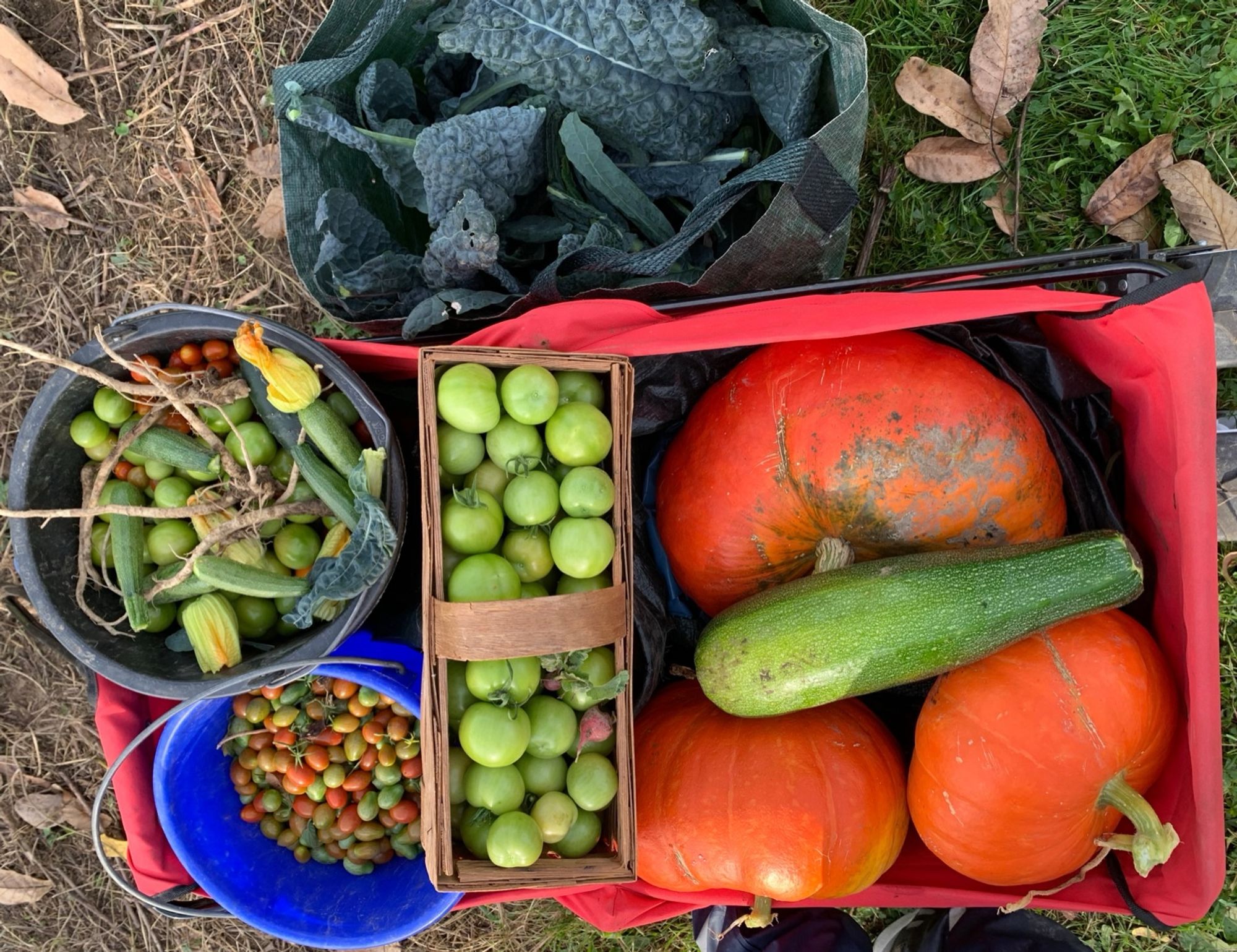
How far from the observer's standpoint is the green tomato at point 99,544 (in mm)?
1480

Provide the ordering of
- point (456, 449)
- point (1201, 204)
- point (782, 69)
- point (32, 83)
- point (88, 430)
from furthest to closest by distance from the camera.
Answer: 1. point (32, 83)
2. point (1201, 204)
3. point (782, 69)
4. point (88, 430)
5. point (456, 449)

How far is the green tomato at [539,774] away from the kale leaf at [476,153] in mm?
1004

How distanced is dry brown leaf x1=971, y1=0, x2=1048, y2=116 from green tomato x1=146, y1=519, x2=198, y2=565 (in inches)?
76.9

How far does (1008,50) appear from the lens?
1.96 m

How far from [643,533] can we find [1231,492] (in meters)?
1.37

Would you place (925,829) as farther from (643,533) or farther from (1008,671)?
(643,533)

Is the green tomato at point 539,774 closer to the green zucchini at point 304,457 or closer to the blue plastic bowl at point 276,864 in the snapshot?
the blue plastic bowl at point 276,864

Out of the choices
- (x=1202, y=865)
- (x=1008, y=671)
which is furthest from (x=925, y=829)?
(x=1202, y=865)

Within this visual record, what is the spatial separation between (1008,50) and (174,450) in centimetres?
197

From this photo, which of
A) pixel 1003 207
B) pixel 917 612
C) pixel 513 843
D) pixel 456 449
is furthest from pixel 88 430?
pixel 1003 207

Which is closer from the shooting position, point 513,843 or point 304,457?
point 513,843

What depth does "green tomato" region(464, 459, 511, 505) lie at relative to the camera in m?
1.40

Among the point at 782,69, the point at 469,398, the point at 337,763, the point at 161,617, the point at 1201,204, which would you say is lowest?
the point at 337,763

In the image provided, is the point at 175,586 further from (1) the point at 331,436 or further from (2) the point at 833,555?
(2) the point at 833,555
